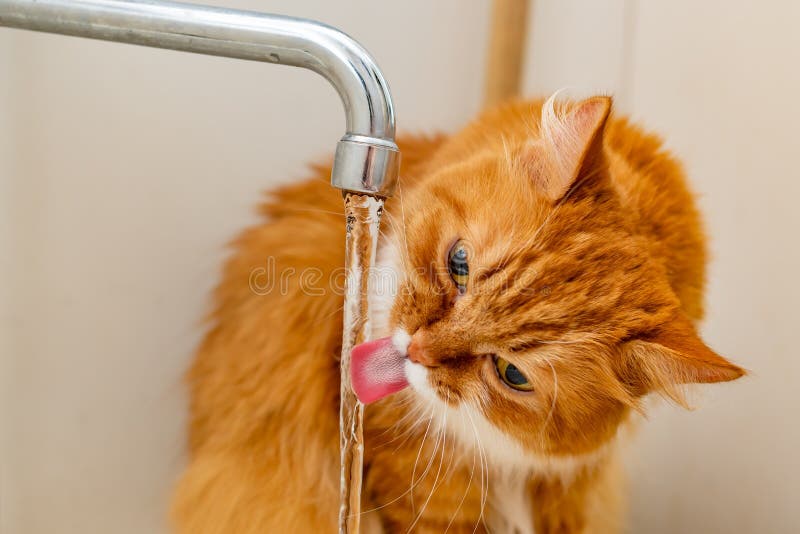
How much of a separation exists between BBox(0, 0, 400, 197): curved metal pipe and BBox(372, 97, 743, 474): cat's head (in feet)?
0.63

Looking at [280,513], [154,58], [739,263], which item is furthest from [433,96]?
[280,513]

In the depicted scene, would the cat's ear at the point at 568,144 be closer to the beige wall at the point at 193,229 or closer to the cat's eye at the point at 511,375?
the cat's eye at the point at 511,375

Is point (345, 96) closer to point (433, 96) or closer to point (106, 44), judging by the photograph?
point (106, 44)

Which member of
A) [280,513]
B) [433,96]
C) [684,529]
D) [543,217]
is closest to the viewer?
[543,217]

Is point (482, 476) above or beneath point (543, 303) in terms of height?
beneath

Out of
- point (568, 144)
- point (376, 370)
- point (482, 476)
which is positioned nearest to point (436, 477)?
point (482, 476)

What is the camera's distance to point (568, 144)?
0.86 m

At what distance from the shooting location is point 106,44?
3.99 feet

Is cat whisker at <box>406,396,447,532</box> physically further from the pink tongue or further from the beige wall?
the beige wall

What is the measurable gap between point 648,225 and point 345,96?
1.60ft

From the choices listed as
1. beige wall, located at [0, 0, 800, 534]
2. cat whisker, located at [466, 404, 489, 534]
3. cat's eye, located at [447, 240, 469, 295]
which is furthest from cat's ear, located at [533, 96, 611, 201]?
beige wall, located at [0, 0, 800, 534]

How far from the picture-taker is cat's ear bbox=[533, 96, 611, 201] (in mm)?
803

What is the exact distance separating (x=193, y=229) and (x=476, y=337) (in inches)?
28.5

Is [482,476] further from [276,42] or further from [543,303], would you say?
[276,42]
